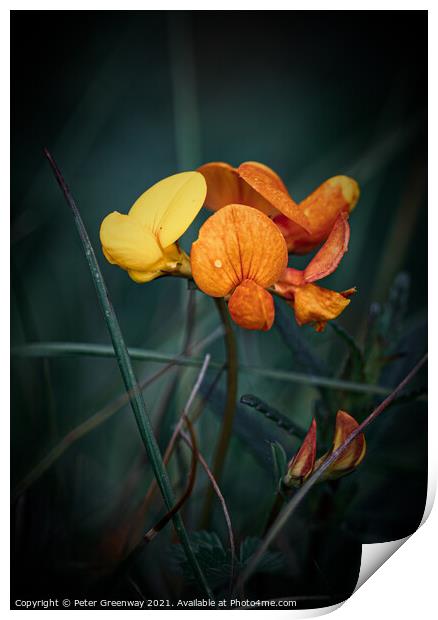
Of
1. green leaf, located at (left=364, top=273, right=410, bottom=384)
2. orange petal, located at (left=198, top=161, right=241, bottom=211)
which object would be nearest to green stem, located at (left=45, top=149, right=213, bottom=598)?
orange petal, located at (left=198, top=161, right=241, bottom=211)

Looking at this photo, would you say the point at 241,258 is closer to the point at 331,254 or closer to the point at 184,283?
the point at 331,254

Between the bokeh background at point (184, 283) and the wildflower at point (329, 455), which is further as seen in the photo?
the bokeh background at point (184, 283)

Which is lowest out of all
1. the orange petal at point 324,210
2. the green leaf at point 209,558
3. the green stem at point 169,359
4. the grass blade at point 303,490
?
the green leaf at point 209,558

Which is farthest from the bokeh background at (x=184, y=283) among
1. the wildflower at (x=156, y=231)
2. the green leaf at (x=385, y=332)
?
the wildflower at (x=156, y=231)

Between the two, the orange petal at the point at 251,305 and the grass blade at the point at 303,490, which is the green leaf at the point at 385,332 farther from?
the orange petal at the point at 251,305

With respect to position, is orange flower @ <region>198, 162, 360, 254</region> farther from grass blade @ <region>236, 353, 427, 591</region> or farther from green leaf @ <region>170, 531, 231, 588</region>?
green leaf @ <region>170, 531, 231, 588</region>

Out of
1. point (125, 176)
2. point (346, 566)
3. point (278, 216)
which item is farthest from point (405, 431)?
point (125, 176)
